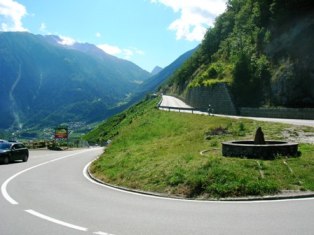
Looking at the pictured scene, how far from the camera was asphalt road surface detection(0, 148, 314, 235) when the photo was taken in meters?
9.07

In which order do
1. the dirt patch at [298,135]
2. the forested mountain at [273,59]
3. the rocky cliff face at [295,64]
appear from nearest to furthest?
the dirt patch at [298,135], the rocky cliff face at [295,64], the forested mountain at [273,59]

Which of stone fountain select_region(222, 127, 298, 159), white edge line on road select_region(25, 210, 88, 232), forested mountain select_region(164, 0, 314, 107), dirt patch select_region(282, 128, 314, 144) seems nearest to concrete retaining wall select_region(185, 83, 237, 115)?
forested mountain select_region(164, 0, 314, 107)

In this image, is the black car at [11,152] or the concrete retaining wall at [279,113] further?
the concrete retaining wall at [279,113]

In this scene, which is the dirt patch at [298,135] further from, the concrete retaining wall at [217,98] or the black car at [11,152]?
the concrete retaining wall at [217,98]

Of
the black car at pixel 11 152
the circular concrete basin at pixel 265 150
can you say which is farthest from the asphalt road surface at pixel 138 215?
the black car at pixel 11 152

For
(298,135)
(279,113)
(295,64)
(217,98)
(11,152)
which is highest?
(295,64)

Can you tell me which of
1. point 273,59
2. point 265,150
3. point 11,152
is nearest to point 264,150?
point 265,150

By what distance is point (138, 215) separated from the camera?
10.8 metres

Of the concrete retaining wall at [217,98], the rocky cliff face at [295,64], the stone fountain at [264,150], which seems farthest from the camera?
the concrete retaining wall at [217,98]

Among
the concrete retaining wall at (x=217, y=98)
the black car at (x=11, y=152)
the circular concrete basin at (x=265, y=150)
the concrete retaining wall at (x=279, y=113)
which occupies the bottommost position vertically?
the black car at (x=11, y=152)

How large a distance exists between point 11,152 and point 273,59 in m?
36.6

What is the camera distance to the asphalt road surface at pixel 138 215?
9070 mm

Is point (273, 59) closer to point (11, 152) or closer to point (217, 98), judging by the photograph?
point (217, 98)

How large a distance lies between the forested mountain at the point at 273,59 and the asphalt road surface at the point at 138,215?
37.8 m
